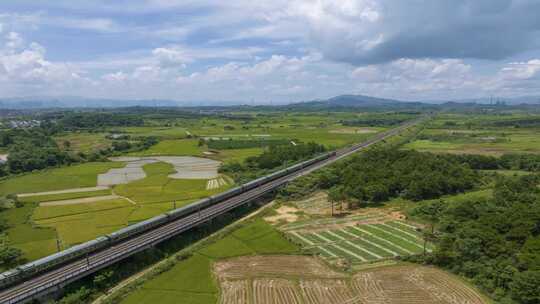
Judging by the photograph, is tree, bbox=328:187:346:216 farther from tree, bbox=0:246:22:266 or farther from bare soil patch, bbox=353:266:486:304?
tree, bbox=0:246:22:266

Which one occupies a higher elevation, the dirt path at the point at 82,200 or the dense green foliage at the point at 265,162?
the dense green foliage at the point at 265,162

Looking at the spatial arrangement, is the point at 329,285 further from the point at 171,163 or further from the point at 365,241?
the point at 171,163

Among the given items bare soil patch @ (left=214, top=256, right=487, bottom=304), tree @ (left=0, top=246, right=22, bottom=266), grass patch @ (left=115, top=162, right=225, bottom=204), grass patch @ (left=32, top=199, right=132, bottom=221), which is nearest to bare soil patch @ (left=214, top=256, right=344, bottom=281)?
bare soil patch @ (left=214, top=256, right=487, bottom=304)

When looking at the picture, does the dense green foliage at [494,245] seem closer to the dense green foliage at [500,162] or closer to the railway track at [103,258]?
the railway track at [103,258]

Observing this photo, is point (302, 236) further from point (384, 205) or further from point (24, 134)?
point (24, 134)

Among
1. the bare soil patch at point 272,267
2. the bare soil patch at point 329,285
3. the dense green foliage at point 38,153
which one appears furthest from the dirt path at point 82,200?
the dense green foliage at point 38,153

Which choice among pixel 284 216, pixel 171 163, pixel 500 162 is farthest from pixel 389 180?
pixel 171 163

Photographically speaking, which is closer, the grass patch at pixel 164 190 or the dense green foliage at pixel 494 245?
the dense green foliage at pixel 494 245
